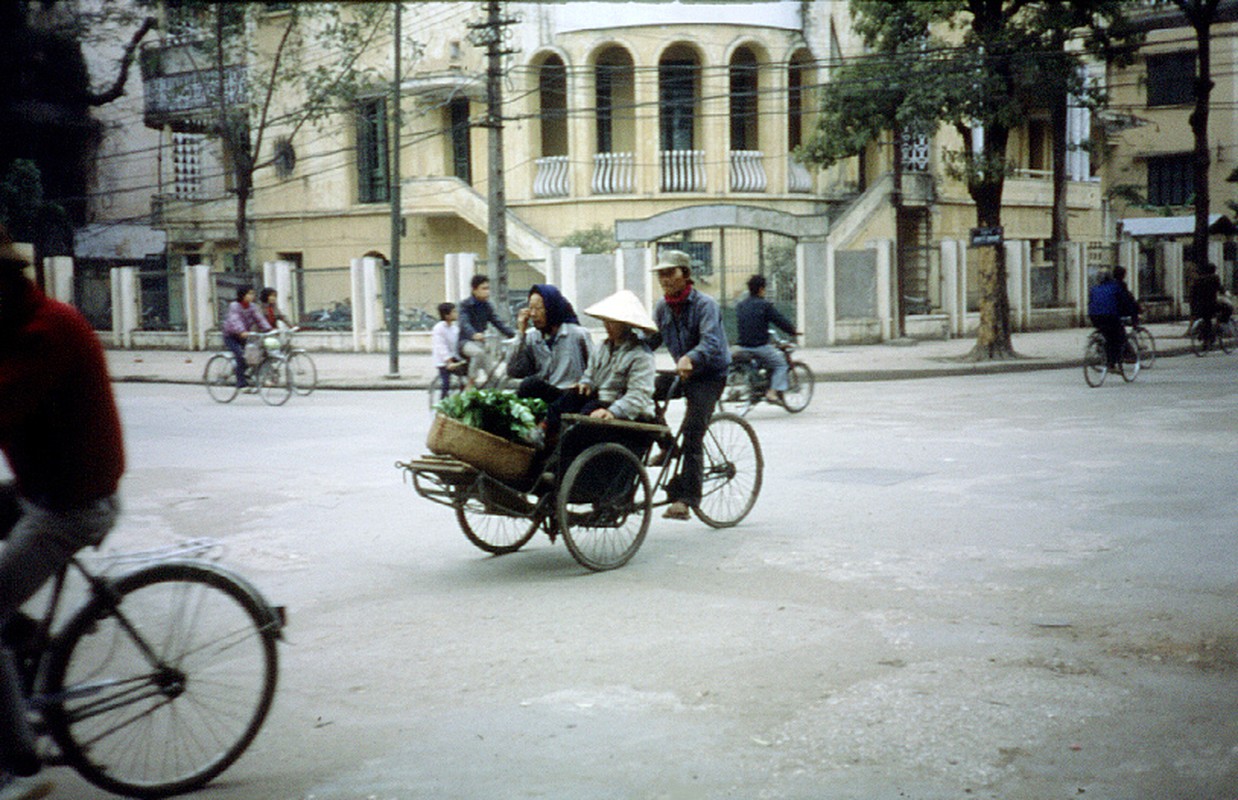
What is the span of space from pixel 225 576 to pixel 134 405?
52.4 ft

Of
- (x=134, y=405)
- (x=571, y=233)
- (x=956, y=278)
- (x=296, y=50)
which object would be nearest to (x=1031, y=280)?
(x=956, y=278)

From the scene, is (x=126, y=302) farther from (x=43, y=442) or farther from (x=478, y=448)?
(x=43, y=442)

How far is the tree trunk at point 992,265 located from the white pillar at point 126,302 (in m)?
22.9

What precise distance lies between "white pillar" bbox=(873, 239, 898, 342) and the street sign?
487cm

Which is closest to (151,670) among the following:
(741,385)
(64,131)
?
(741,385)

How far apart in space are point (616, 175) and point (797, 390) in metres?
17.2

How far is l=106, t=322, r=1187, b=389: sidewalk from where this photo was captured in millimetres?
22859

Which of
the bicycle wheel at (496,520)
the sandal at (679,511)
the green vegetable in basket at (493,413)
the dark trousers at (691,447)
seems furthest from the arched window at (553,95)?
the green vegetable in basket at (493,413)

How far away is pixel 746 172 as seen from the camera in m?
32.8

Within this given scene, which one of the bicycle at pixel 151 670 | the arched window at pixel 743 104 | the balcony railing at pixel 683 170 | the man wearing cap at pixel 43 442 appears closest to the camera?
the man wearing cap at pixel 43 442

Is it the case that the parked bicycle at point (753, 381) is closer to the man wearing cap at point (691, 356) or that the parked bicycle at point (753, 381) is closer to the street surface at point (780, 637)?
the street surface at point (780, 637)

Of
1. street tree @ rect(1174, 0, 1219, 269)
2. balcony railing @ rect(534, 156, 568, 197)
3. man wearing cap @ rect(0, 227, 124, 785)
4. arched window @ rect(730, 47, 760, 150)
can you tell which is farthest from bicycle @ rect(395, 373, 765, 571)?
arched window @ rect(730, 47, 760, 150)

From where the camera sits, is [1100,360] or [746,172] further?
[746,172]

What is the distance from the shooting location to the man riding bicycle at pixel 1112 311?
18.5 m
